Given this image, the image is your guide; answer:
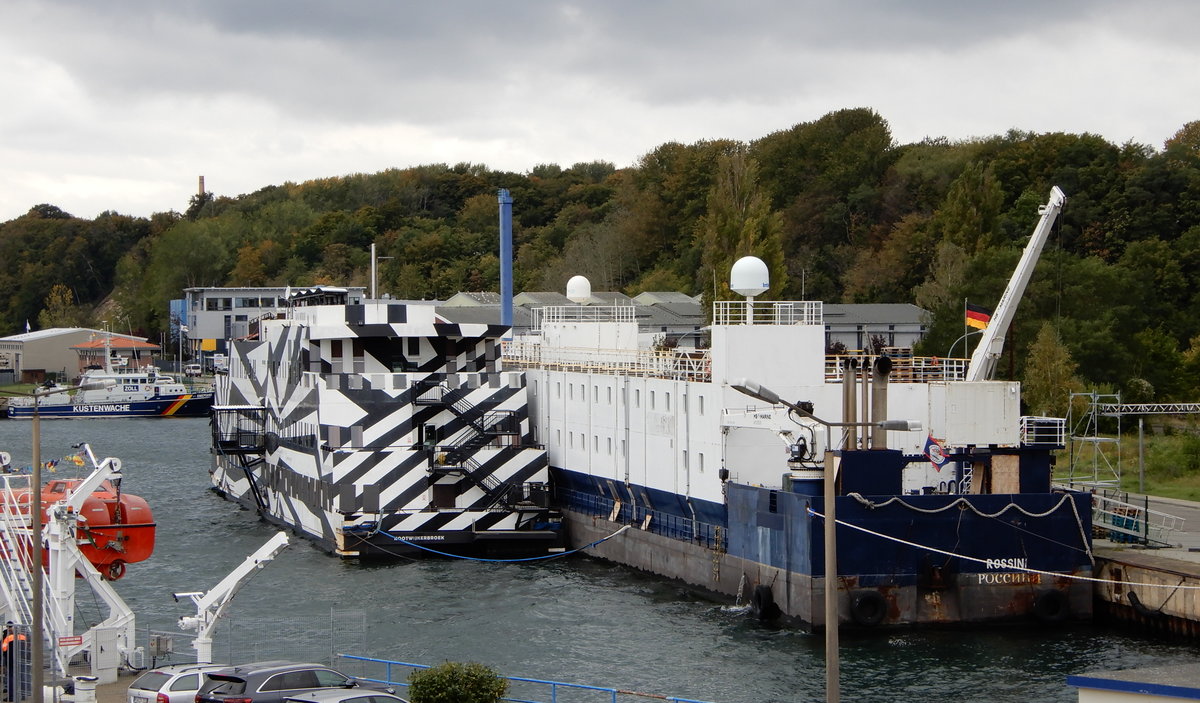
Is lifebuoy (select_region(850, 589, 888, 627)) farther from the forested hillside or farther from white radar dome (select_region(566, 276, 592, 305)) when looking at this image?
white radar dome (select_region(566, 276, 592, 305))

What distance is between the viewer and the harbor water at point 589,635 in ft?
103

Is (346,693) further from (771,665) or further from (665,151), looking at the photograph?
(665,151)

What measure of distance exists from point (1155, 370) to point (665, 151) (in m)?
66.8

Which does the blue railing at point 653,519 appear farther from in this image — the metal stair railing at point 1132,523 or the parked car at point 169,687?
the parked car at point 169,687

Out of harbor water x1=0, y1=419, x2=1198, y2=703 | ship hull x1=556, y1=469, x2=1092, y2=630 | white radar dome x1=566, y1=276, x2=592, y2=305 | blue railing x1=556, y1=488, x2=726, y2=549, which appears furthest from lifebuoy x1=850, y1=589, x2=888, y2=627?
white radar dome x1=566, y1=276, x2=592, y2=305

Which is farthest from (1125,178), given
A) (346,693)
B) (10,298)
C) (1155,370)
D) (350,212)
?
(10,298)

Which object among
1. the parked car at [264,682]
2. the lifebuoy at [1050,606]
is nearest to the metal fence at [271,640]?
the parked car at [264,682]

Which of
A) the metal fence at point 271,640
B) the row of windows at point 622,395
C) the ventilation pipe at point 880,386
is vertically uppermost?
the ventilation pipe at point 880,386

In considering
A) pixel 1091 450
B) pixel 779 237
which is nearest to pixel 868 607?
pixel 1091 450

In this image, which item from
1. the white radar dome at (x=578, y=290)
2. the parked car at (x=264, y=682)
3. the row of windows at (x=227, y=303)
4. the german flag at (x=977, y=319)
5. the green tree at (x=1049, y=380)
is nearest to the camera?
the parked car at (x=264, y=682)

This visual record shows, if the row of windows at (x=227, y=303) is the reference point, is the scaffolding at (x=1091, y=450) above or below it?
below

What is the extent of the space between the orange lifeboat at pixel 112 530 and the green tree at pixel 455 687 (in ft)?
25.9

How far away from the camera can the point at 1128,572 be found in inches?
1430

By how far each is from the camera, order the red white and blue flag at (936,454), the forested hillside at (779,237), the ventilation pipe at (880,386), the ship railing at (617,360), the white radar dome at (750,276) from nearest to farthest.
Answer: the ventilation pipe at (880,386), the red white and blue flag at (936,454), the white radar dome at (750,276), the ship railing at (617,360), the forested hillside at (779,237)
